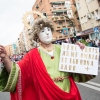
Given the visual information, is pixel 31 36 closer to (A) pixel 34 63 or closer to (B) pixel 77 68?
(A) pixel 34 63

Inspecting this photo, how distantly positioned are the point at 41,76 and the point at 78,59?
57cm

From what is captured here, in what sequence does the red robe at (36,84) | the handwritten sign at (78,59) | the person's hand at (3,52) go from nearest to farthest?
the person's hand at (3,52) < the red robe at (36,84) < the handwritten sign at (78,59)

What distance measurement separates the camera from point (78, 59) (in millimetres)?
3096

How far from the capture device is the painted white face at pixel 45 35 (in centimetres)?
313

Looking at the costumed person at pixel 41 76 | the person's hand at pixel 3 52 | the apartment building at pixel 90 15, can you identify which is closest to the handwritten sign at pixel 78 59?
the costumed person at pixel 41 76

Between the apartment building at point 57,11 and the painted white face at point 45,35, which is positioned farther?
the apartment building at point 57,11

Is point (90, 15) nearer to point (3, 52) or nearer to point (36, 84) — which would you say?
point (36, 84)

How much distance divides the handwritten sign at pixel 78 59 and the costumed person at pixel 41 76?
0.07 meters

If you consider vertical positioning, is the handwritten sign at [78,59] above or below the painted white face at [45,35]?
below

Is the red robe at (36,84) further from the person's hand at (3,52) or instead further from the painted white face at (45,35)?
the person's hand at (3,52)

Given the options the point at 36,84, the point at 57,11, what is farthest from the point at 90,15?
the point at 36,84

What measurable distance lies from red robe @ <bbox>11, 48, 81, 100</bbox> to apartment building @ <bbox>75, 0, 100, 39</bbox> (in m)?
29.8

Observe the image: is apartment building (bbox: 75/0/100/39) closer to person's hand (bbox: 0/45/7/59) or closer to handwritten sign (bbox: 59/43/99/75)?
handwritten sign (bbox: 59/43/99/75)

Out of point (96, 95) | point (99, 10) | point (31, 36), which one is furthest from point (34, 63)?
point (99, 10)
